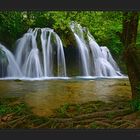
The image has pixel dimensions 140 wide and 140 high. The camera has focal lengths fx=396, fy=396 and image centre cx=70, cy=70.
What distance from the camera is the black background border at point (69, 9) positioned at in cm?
350

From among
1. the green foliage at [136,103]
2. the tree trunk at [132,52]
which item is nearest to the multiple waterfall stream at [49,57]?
the tree trunk at [132,52]

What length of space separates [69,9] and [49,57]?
493mm

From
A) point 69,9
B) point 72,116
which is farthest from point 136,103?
point 69,9

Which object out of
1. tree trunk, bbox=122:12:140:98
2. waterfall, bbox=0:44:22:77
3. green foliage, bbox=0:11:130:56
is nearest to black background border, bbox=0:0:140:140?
green foliage, bbox=0:11:130:56

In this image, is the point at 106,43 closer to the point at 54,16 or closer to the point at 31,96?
the point at 54,16

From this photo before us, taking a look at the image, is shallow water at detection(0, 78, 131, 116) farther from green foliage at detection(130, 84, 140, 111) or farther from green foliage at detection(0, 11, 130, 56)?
green foliage at detection(0, 11, 130, 56)

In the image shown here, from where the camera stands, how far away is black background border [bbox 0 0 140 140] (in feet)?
11.5

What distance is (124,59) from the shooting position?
12.1 ft

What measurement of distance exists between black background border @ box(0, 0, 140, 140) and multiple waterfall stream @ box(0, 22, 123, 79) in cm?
20

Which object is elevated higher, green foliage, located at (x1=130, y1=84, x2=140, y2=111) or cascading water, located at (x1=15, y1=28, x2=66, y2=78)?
cascading water, located at (x1=15, y1=28, x2=66, y2=78)

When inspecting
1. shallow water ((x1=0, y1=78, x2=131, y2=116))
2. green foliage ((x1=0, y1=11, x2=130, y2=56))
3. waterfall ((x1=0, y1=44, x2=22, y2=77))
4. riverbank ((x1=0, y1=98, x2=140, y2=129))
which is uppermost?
green foliage ((x1=0, y1=11, x2=130, y2=56))

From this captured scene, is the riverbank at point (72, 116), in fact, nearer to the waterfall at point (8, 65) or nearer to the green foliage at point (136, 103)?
the green foliage at point (136, 103)

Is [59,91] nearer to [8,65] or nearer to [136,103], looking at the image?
[8,65]

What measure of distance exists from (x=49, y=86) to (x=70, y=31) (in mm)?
554
